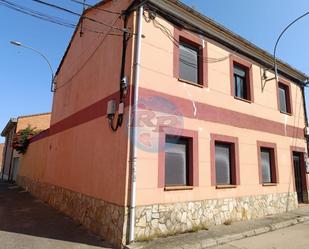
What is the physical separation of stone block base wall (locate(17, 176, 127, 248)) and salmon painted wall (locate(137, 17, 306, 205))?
0.78 metres

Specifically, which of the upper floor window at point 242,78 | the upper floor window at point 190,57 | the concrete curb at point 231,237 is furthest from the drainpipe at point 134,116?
the upper floor window at point 242,78

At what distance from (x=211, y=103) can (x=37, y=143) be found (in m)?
13.1

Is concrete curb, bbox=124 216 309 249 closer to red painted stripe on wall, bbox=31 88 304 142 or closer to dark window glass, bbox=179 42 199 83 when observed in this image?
red painted stripe on wall, bbox=31 88 304 142

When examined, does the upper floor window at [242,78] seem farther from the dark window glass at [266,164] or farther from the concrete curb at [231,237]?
the concrete curb at [231,237]

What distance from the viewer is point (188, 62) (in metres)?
8.97

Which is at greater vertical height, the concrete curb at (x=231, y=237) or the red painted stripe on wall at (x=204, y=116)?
the red painted stripe on wall at (x=204, y=116)

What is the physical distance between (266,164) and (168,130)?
5.52 m

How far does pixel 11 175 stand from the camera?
2745 cm

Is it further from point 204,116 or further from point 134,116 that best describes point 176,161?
point 134,116

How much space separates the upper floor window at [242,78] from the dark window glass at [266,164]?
88.6 inches

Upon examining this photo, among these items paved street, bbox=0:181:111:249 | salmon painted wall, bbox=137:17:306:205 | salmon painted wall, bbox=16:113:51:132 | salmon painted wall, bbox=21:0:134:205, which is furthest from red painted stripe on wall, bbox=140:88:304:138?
salmon painted wall, bbox=16:113:51:132

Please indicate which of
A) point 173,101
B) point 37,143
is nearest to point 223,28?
point 173,101

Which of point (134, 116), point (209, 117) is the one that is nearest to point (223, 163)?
point (209, 117)

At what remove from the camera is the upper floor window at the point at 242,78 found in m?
10.5
